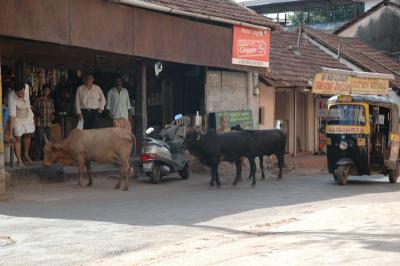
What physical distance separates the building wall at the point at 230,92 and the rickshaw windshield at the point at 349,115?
4.21 meters

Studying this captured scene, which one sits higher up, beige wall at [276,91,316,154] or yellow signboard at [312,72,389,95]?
yellow signboard at [312,72,389,95]

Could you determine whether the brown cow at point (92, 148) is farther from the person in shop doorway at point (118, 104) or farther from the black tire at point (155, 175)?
the person in shop doorway at point (118, 104)

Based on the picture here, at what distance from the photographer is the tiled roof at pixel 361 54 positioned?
29359 mm

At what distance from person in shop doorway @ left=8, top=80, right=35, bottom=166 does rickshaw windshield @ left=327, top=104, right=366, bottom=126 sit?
7.24 meters

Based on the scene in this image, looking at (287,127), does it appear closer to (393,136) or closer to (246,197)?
(393,136)

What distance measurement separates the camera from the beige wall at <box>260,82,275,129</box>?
22453mm

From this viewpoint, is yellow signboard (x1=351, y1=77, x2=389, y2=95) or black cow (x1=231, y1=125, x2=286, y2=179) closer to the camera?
black cow (x1=231, y1=125, x2=286, y2=179)

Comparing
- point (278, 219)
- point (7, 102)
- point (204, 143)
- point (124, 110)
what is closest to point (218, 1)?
point (124, 110)

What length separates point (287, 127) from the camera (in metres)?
25.9

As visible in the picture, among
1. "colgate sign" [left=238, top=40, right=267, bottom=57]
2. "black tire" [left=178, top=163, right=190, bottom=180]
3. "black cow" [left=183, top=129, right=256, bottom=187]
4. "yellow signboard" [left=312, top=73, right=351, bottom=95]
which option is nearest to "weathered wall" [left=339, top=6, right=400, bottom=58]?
"yellow signboard" [left=312, top=73, right=351, bottom=95]

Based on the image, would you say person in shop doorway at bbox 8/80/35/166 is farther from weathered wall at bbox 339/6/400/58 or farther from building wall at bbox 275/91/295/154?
weathered wall at bbox 339/6/400/58

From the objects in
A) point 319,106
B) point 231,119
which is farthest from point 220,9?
point 319,106

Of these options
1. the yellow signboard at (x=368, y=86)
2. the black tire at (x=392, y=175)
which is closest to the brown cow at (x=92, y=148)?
the black tire at (x=392, y=175)

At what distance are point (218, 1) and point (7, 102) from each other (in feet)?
29.0
